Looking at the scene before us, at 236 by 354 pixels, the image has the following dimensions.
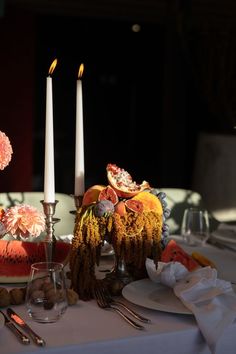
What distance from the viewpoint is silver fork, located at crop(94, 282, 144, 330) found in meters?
1.29

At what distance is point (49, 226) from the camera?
1.57 m

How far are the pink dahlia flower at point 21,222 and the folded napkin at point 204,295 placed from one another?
31 centimetres

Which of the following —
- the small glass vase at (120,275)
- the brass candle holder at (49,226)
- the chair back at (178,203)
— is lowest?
the chair back at (178,203)

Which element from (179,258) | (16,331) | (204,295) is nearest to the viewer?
(16,331)

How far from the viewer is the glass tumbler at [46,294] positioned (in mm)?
1264

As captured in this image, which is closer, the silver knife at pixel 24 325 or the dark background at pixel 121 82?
the silver knife at pixel 24 325

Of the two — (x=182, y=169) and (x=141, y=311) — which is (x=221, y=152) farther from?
(x=141, y=311)

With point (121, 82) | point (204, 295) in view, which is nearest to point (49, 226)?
point (204, 295)

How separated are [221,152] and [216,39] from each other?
1060 millimetres

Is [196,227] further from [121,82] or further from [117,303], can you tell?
[121,82]

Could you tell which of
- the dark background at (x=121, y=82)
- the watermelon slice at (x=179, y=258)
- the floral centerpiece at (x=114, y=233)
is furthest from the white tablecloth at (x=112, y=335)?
the dark background at (x=121, y=82)

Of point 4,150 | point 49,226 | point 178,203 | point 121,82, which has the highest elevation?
point 121,82

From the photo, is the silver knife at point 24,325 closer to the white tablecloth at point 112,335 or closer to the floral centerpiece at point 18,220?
the white tablecloth at point 112,335

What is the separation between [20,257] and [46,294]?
16.3 inches
